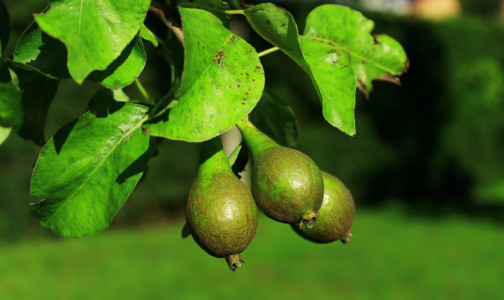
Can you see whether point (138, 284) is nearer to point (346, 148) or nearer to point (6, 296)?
point (6, 296)

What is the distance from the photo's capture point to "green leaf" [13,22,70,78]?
96 centimetres

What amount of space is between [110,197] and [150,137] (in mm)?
140

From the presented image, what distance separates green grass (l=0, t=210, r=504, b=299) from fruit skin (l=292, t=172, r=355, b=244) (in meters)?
4.75

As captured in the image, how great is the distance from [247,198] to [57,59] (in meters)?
0.43

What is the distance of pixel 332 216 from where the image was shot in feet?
3.97

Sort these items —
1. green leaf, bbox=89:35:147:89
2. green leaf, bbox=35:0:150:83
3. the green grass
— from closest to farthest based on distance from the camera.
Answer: green leaf, bbox=35:0:150:83
green leaf, bbox=89:35:147:89
the green grass

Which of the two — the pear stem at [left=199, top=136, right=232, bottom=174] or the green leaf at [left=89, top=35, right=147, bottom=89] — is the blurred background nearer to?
the pear stem at [left=199, top=136, right=232, bottom=174]

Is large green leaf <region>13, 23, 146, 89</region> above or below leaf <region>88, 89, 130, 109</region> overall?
above

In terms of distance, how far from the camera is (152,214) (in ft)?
27.8

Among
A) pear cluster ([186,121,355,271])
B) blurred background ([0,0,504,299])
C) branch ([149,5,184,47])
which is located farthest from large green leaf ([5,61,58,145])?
blurred background ([0,0,504,299])

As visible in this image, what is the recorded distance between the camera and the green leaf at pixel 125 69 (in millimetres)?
976

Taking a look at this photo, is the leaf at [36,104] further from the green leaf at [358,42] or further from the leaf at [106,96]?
the green leaf at [358,42]

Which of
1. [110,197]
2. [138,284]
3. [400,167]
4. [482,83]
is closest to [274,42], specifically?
[110,197]

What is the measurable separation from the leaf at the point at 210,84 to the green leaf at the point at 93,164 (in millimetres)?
122
